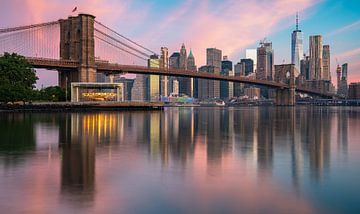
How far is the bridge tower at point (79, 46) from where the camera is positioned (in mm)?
93750

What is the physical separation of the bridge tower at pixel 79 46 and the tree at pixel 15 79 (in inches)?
623

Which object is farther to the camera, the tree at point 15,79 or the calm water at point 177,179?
the tree at point 15,79

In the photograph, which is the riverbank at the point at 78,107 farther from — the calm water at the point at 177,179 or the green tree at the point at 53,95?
the calm water at the point at 177,179

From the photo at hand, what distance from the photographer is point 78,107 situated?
8125cm

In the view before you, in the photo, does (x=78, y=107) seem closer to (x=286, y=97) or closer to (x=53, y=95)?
(x=53, y=95)

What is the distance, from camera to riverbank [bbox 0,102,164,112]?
7269 centimetres

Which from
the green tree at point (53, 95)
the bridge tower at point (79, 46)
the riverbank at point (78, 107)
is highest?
the bridge tower at point (79, 46)

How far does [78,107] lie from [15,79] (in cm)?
1374

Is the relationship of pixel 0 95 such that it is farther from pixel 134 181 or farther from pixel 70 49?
pixel 134 181

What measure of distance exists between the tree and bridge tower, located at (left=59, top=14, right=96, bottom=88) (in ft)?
51.9

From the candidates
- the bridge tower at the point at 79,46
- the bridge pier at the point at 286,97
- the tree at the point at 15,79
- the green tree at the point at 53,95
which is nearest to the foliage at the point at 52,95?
the green tree at the point at 53,95

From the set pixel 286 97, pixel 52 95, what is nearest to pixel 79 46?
pixel 52 95

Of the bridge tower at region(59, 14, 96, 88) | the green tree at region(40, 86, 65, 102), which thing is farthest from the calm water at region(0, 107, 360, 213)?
the bridge tower at region(59, 14, 96, 88)

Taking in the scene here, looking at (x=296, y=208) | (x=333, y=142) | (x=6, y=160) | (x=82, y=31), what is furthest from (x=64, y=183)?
(x=82, y=31)
